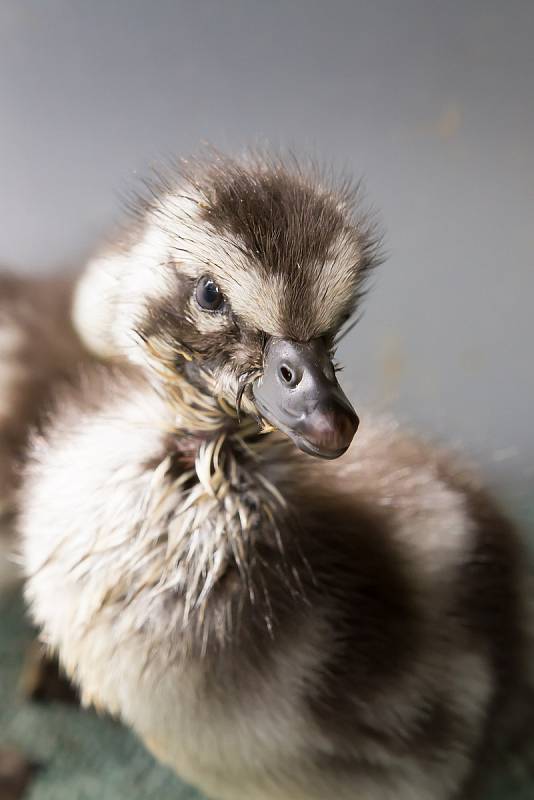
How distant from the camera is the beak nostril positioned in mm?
613

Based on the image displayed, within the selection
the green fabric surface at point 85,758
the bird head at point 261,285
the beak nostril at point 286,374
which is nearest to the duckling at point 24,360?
the green fabric surface at point 85,758

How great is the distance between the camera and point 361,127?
104cm

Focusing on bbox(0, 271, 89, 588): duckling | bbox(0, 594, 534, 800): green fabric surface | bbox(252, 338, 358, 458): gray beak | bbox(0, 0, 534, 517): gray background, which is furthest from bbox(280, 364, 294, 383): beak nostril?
bbox(0, 594, 534, 800): green fabric surface

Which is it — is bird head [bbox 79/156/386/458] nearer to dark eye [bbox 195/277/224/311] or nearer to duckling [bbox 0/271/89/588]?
dark eye [bbox 195/277/224/311]

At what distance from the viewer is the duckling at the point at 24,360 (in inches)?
41.4

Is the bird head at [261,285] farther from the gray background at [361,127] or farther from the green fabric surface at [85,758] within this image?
the green fabric surface at [85,758]

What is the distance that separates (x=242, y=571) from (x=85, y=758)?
525 mm

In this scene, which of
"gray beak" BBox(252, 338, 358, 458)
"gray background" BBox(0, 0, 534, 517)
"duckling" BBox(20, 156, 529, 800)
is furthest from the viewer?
"gray background" BBox(0, 0, 534, 517)

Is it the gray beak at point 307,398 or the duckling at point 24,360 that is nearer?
the gray beak at point 307,398

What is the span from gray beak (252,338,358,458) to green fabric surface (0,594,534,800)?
583mm

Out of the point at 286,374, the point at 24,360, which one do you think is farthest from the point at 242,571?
the point at 24,360

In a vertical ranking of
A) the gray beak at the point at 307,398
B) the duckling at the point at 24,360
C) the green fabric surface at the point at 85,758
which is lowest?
the green fabric surface at the point at 85,758

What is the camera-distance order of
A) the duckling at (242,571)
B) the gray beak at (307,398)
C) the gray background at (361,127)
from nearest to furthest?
1. the gray beak at (307,398)
2. the duckling at (242,571)
3. the gray background at (361,127)

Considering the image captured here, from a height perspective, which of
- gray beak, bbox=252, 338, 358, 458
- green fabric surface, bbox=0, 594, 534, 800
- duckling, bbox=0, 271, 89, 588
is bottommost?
green fabric surface, bbox=0, 594, 534, 800
